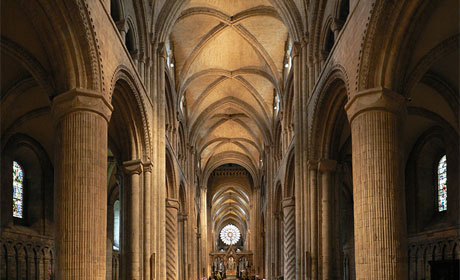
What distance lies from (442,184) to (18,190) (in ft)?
54.7

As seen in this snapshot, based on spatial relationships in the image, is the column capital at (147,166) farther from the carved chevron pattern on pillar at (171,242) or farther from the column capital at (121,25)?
the carved chevron pattern on pillar at (171,242)

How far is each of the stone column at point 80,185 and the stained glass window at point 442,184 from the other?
44.7 feet

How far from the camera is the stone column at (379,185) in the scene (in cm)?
1152

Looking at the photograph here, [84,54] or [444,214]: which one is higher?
[84,54]

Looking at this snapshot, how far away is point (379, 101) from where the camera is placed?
12.2m

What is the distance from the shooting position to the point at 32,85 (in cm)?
1689

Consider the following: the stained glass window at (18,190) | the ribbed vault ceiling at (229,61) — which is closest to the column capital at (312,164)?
the ribbed vault ceiling at (229,61)

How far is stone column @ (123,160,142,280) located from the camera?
17844 millimetres

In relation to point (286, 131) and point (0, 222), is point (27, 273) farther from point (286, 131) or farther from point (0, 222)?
point (286, 131)

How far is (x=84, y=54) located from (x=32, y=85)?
18.0 ft

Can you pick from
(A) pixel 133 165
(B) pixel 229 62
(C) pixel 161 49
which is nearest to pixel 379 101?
(A) pixel 133 165

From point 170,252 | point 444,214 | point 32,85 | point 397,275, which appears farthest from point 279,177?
point 397,275

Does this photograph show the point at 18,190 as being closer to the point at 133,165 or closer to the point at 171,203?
the point at 133,165

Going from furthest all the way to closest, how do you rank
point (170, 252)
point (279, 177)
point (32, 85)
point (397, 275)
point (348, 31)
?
point (279, 177) < point (170, 252) < point (32, 85) < point (348, 31) < point (397, 275)
